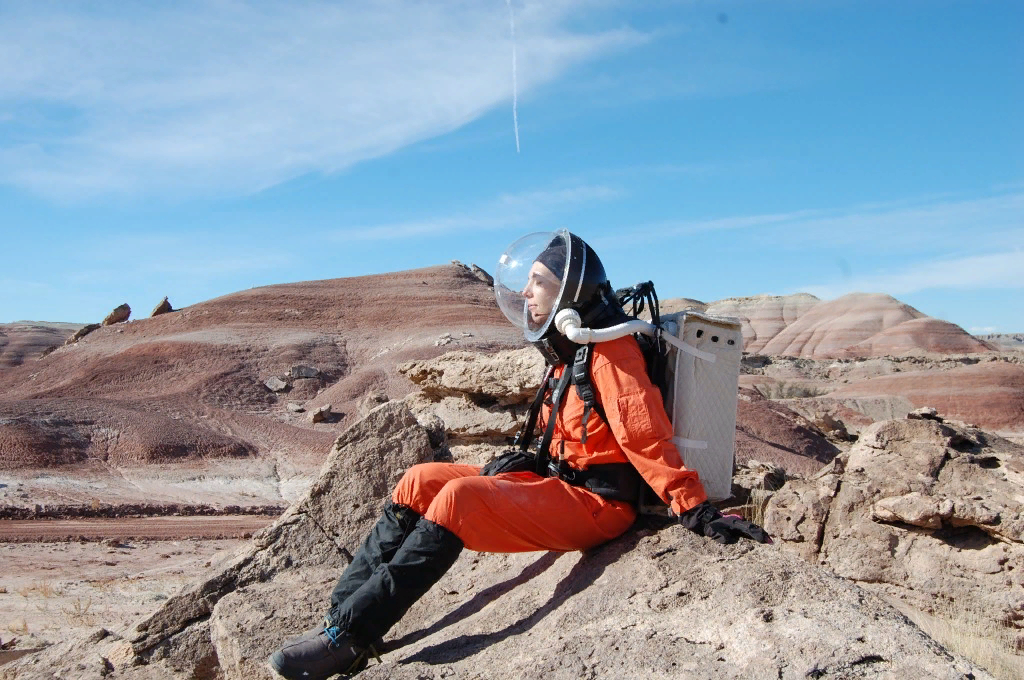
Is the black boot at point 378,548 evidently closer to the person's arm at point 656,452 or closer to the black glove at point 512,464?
the black glove at point 512,464

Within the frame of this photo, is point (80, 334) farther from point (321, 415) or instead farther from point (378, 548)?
point (378, 548)

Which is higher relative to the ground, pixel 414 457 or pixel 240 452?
pixel 414 457

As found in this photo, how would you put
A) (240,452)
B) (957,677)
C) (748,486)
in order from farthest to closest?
(240,452)
(748,486)
(957,677)

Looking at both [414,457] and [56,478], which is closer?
[414,457]

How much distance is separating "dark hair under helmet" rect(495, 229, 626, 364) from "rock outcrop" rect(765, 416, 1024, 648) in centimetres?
228

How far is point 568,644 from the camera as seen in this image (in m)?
3.04

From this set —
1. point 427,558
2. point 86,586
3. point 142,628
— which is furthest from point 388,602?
point 86,586

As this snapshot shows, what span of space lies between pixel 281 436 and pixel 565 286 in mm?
18415

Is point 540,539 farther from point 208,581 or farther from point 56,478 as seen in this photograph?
point 56,478

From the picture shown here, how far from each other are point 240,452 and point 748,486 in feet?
47.3

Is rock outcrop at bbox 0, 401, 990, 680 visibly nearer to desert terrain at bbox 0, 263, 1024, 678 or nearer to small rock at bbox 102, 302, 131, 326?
desert terrain at bbox 0, 263, 1024, 678

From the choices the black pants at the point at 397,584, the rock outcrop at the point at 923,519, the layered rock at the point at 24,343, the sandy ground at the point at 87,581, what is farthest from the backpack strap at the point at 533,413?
the layered rock at the point at 24,343

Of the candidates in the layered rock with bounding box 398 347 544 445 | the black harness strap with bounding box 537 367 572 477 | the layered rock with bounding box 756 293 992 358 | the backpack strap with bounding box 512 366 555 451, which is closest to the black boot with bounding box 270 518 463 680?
the black harness strap with bounding box 537 367 572 477

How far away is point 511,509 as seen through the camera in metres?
3.40
